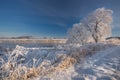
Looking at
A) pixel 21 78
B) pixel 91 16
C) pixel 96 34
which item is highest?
pixel 91 16

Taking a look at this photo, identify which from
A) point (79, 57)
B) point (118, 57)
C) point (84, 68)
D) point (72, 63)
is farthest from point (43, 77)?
point (118, 57)

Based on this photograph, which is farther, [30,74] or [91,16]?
[91,16]

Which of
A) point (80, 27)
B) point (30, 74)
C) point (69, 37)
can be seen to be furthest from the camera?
point (69, 37)

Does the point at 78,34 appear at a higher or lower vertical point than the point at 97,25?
lower

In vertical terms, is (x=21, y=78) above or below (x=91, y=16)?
below

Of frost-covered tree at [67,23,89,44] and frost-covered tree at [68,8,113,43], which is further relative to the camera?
frost-covered tree at [67,23,89,44]

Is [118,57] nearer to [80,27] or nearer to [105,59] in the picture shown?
[105,59]

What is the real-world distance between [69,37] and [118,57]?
28526 mm

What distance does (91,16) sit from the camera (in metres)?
32.7

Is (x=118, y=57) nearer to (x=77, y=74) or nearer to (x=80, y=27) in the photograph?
(x=77, y=74)

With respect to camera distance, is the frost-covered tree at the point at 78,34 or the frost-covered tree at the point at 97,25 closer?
the frost-covered tree at the point at 97,25

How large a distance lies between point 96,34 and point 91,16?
2.76 metres

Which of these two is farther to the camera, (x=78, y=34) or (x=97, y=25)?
(x=78, y=34)

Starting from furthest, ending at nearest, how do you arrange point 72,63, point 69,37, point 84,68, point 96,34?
point 69,37 < point 96,34 < point 72,63 < point 84,68
